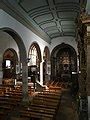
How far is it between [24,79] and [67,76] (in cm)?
1175

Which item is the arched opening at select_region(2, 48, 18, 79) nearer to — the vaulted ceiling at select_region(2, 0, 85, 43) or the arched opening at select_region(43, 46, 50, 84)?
the arched opening at select_region(43, 46, 50, 84)

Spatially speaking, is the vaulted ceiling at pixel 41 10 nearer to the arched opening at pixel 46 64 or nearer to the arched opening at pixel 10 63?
the arched opening at pixel 10 63

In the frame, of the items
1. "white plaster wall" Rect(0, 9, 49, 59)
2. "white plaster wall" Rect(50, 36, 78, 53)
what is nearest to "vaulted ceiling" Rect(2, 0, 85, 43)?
"white plaster wall" Rect(0, 9, 49, 59)

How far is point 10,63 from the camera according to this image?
18906 millimetres

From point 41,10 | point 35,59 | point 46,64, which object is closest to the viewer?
point 41,10

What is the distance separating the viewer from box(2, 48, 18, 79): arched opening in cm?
1799

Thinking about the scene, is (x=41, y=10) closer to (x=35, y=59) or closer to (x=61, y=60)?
(x=35, y=59)

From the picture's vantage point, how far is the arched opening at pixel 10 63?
17991 mm

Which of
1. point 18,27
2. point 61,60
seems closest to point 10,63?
point 61,60

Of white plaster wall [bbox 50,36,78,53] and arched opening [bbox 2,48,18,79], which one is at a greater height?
white plaster wall [bbox 50,36,78,53]

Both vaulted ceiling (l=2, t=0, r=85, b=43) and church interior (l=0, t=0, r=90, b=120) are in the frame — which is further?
vaulted ceiling (l=2, t=0, r=85, b=43)

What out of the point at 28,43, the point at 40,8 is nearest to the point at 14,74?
the point at 28,43

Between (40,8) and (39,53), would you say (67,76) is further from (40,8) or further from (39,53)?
(40,8)

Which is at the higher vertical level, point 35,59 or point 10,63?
point 35,59
